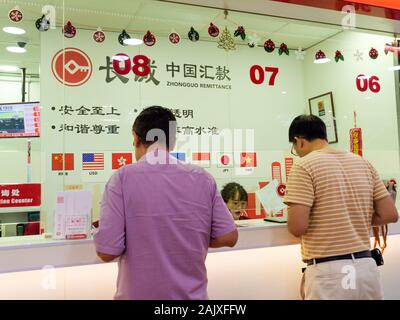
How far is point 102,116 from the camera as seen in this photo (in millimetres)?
3887

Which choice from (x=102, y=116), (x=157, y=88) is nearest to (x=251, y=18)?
(x=157, y=88)

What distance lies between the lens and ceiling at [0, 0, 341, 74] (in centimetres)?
340

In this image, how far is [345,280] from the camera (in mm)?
1694

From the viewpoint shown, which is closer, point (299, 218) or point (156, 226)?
point (156, 226)

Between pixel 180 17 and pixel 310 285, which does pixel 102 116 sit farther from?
pixel 310 285

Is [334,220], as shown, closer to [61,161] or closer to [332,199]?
[332,199]

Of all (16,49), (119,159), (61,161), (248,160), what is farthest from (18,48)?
(248,160)

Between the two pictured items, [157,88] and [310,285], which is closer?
[310,285]

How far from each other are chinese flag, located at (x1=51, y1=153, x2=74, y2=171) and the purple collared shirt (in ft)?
8.35

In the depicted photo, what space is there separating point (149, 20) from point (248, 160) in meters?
1.75

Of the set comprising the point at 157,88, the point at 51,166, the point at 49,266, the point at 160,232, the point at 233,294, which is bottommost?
the point at 233,294

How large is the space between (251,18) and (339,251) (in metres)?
2.48

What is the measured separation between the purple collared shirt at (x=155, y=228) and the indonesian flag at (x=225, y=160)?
274cm

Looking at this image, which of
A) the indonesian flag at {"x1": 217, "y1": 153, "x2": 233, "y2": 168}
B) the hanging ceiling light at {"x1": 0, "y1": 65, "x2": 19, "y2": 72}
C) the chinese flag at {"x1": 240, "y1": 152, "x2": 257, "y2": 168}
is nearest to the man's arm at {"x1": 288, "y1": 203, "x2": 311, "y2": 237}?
the indonesian flag at {"x1": 217, "y1": 153, "x2": 233, "y2": 168}
